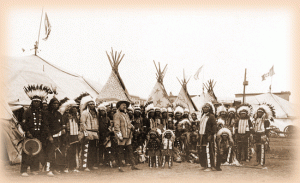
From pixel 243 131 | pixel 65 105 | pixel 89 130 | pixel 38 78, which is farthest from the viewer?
pixel 38 78

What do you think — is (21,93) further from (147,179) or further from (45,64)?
(147,179)

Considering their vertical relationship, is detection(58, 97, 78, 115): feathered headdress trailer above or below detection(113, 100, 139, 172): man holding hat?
above

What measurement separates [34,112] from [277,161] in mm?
7308

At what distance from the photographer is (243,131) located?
8273mm

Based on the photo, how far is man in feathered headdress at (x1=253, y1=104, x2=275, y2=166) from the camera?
7.79 meters

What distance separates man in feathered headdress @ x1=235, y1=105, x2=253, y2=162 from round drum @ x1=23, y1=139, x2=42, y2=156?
566 centimetres

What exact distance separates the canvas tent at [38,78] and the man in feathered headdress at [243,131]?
6.30 m

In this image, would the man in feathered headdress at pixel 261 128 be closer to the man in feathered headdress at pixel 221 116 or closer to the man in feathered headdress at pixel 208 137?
the man in feathered headdress at pixel 221 116

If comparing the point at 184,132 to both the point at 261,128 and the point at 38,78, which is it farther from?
the point at 38,78

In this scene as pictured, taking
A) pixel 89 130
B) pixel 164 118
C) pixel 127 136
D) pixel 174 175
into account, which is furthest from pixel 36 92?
pixel 174 175

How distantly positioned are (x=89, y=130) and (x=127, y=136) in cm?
101

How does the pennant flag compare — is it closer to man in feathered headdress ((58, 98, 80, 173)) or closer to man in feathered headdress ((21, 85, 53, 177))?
man in feathered headdress ((58, 98, 80, 173))

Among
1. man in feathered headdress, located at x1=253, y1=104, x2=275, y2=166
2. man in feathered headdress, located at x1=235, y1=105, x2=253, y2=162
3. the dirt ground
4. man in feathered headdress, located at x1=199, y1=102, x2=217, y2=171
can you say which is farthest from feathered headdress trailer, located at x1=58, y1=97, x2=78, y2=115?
man in feathered headdress, located at x1=253, y1=104, x2=275, y2=166

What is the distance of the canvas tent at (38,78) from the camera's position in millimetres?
8557
